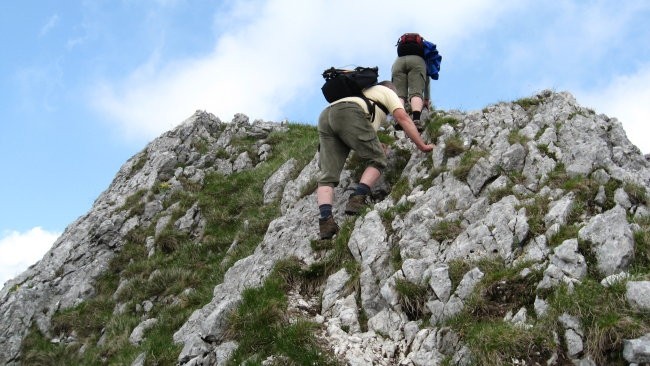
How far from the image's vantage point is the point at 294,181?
16.0 meters

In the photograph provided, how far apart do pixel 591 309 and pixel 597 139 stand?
18.5ft

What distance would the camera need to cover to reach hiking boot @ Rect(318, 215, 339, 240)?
11250 millimetres

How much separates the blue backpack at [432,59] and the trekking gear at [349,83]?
12.4 ft

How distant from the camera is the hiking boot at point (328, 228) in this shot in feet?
36.9

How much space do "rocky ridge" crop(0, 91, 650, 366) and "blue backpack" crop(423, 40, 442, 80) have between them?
7.09 ft

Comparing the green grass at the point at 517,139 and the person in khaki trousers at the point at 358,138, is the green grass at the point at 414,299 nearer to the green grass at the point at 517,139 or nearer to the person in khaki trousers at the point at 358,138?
the person in khaki trousers at the point at 358,138

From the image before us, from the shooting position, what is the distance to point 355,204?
1176 cm

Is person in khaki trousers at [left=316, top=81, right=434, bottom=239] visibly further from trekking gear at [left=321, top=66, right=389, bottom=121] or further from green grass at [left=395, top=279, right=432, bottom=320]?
green grass at [left=395, top=279, right=432, bottom=320]

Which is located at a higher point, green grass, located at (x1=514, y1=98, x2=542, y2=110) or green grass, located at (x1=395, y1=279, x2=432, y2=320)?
green grass, located at (x1=514, y1=98, x2=542, y2=110)

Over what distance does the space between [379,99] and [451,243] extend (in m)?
4.25

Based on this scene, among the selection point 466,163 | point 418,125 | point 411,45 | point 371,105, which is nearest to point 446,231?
point 466,163

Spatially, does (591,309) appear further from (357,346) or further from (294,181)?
(294,181)

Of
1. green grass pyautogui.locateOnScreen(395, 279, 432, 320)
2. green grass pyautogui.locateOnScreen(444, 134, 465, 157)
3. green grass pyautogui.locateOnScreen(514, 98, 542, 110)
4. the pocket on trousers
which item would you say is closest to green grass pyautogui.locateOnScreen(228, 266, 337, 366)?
green grass pyautogui.locateOnScreen(395, 279, 432, 320)

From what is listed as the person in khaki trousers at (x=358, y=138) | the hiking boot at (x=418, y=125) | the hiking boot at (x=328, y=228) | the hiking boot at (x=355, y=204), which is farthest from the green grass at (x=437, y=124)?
the hiking boot at (x=328, y=228)
